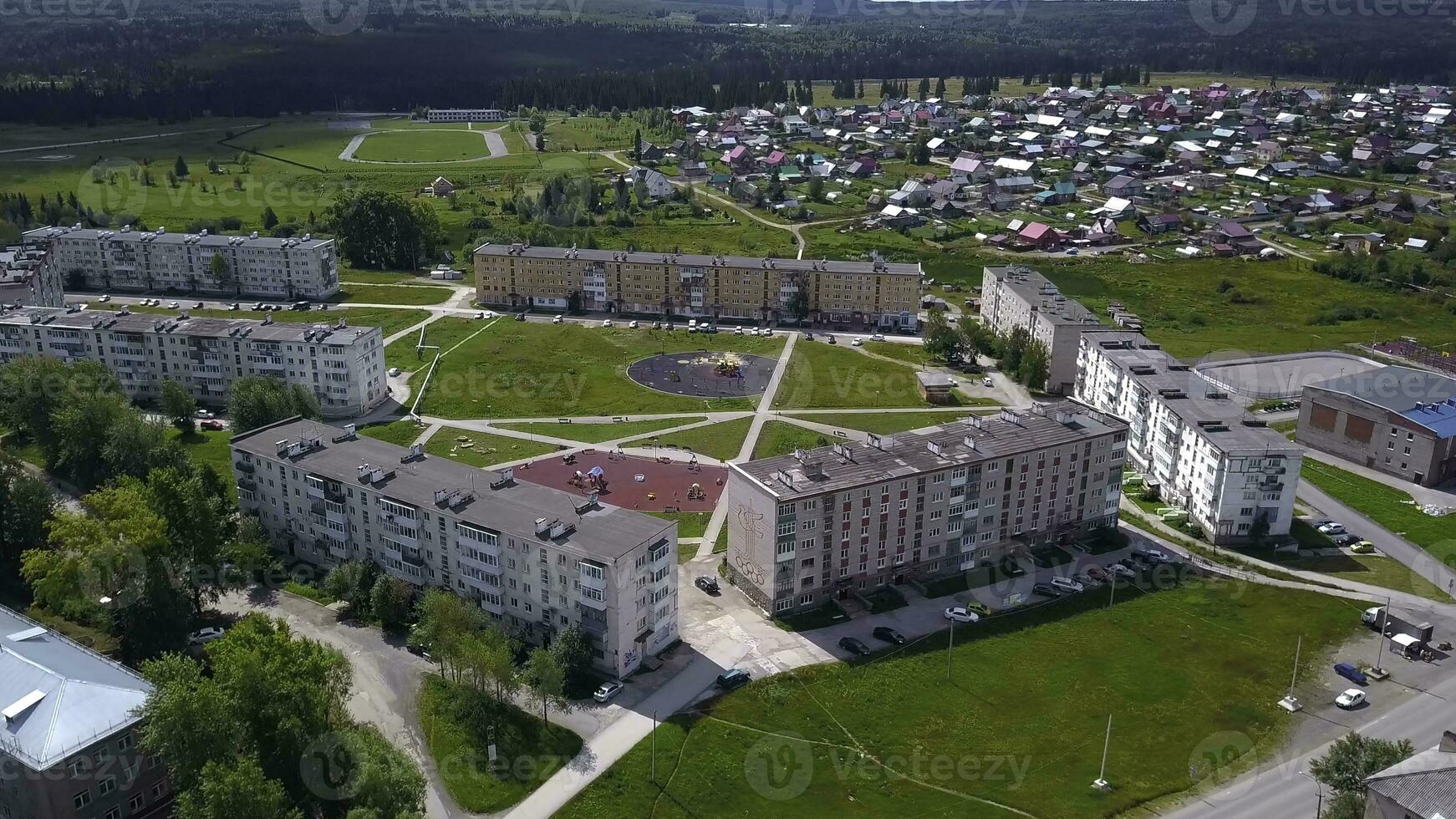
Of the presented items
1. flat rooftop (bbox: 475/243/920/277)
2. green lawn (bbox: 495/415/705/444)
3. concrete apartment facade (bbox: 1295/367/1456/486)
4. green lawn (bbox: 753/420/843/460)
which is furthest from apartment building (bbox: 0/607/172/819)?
concrete apartment facade (bbox: 1295/367/1456/486)

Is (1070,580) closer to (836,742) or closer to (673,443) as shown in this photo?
(836,742)

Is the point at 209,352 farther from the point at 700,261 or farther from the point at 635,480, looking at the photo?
the point at 700,261

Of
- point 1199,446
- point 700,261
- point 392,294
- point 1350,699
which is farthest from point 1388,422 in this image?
point 392,294

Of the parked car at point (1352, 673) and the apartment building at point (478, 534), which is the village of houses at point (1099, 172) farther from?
the apartment building at point (478, 534)

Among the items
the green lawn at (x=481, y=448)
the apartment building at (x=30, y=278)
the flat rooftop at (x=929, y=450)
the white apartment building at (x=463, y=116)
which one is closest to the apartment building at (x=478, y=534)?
the flat rooftop at (x=929, y=450)

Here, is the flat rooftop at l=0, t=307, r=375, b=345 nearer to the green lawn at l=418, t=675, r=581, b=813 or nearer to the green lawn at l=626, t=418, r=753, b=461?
the green lawn at l=626, t=418, r=753, b=461
